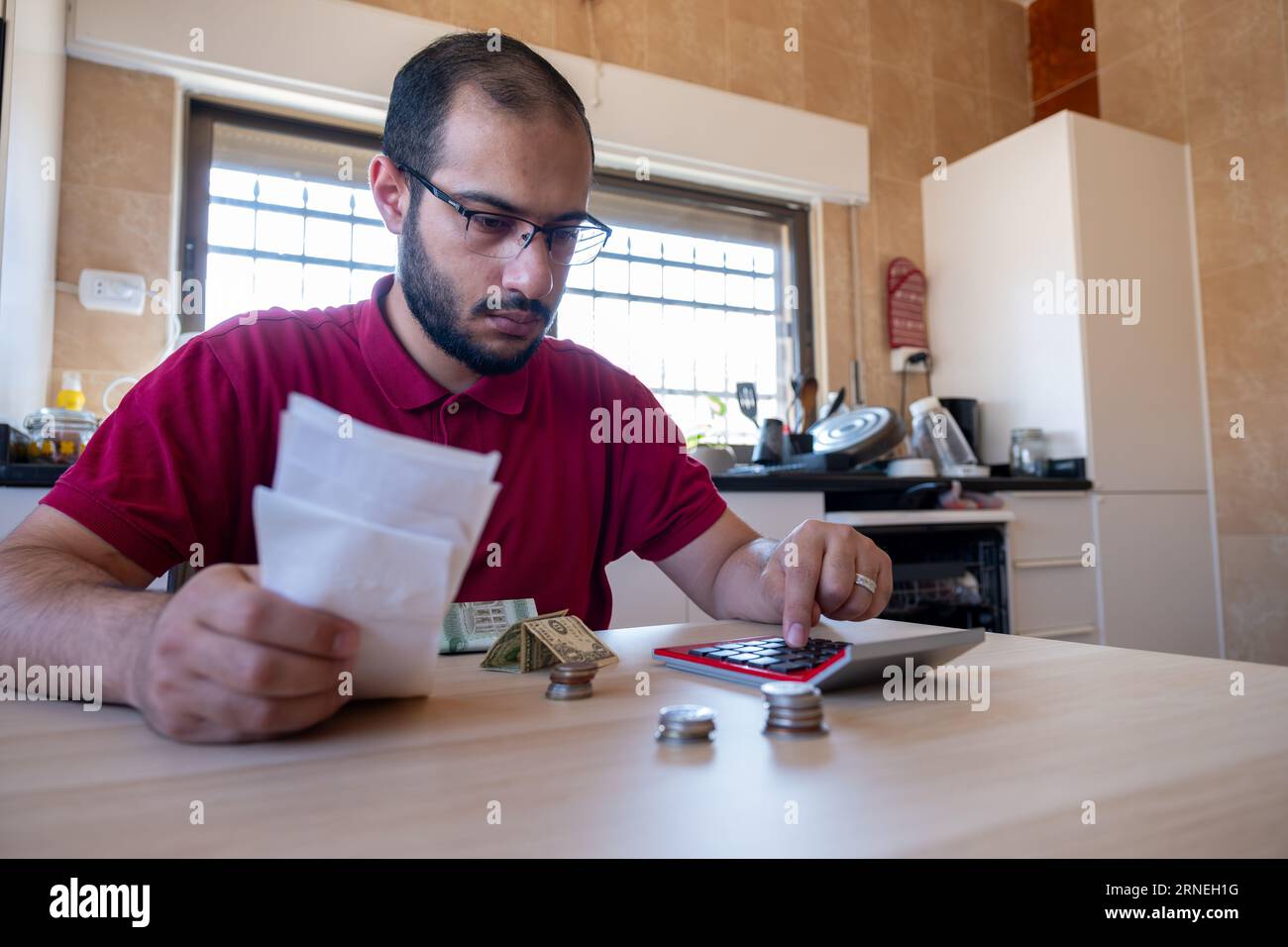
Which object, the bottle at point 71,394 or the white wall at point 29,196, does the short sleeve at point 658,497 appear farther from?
the bottle at point 71,394

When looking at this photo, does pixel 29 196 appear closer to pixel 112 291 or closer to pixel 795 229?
pixel 112 291

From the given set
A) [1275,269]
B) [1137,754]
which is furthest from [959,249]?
[1137,754]

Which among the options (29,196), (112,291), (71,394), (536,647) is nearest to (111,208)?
(112,291)

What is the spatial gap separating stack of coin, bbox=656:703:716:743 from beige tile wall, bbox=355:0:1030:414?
8.32 feet

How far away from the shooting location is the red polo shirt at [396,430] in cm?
85

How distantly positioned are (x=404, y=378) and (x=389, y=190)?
269 mm

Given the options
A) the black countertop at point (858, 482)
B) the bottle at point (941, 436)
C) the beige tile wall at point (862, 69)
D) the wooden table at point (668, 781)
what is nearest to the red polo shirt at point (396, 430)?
the wooden table at point (668, 781)

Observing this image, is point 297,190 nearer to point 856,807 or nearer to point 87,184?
point 87,184

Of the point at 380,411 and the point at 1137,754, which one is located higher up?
the point at 380,411

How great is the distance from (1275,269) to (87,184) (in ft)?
11.2

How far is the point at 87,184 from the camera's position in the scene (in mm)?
2004

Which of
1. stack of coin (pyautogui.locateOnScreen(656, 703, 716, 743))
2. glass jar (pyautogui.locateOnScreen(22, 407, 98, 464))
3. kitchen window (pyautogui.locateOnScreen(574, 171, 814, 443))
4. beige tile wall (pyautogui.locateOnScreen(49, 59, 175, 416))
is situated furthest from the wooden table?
kitchen window (pyautogui.locateOnScreen(574, 171, 814, 443))

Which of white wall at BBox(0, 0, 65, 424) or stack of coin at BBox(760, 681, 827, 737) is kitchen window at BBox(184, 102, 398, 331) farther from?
stack of coin at BBox(760, 681, 827, 737)

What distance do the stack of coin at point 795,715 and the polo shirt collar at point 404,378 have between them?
2.26 feet
